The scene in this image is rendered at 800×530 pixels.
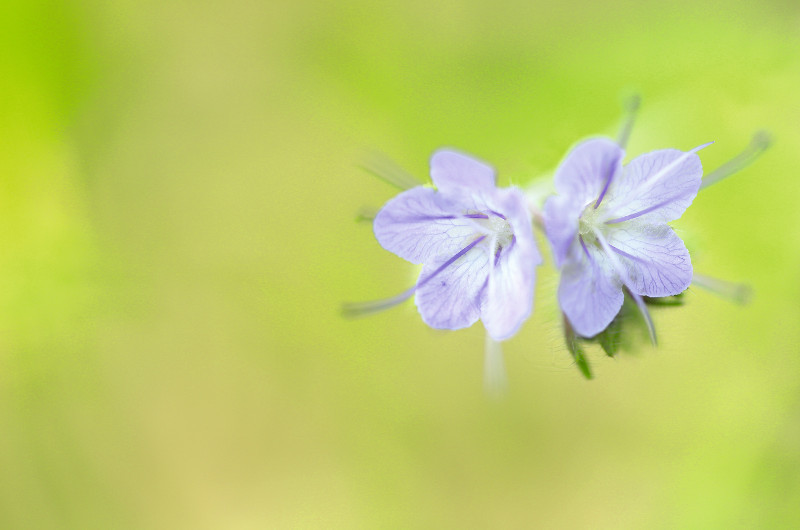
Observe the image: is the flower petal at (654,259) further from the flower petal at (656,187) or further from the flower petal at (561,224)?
the flower petal at (561,224)

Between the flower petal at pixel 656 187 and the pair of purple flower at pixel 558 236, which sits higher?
the flower petal at pixel 656 187

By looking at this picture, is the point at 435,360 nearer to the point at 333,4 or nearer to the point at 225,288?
the point at 225,288

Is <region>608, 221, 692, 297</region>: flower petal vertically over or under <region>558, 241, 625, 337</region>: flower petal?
over

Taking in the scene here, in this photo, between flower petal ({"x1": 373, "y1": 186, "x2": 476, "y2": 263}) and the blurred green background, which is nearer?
flower petal ({"x1": 373, "y1": 186, "x2": 476, "y2": 263})

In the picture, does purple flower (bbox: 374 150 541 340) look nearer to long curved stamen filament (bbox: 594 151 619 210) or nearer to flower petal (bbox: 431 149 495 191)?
flower petal (bbox: 431 149 495 191)

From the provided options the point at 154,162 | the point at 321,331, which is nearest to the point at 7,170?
the point at 154,162

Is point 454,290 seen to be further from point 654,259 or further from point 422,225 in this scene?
point 654,259

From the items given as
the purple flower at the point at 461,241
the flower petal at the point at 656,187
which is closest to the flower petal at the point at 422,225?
the purple flower at the point at 461,241

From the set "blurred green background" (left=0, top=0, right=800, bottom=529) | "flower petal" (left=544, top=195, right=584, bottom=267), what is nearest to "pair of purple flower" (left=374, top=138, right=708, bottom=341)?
"flower petal" (left=544, top=195, right=584, bottom=267)
